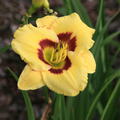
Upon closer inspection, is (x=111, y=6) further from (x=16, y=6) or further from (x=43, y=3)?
(x=43, y=3)

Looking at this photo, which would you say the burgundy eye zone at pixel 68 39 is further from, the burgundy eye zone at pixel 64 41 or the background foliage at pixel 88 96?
the background foliage at pixel 88 96

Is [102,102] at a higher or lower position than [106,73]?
lower

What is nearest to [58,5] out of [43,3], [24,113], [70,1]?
[24,113]

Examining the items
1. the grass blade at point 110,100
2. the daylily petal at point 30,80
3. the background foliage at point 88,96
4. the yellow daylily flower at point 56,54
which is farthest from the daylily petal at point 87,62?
the grass blade at point 110,100

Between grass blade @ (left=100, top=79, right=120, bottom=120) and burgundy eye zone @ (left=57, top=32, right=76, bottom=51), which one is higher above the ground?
burgundy eye zone @ (left=57, top=32, right=76, bottom=51)

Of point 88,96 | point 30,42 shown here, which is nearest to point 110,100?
point 88,96

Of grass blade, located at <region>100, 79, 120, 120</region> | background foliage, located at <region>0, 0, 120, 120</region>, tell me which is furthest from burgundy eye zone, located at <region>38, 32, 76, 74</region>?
grass blade, located at <region>100, 79, 120, 120</region>

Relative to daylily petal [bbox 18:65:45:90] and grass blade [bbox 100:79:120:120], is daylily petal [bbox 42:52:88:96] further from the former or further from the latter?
grass blade [bbox 100:79:120:120]

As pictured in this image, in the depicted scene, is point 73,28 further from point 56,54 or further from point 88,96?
point 88,96
